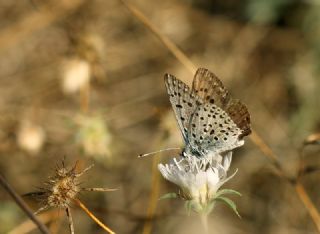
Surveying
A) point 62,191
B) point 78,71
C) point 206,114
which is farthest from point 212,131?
point 78,71

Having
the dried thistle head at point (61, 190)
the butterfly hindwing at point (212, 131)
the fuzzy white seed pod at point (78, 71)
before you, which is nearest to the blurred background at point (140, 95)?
the fuzzy white seed pod at point (78, 71)

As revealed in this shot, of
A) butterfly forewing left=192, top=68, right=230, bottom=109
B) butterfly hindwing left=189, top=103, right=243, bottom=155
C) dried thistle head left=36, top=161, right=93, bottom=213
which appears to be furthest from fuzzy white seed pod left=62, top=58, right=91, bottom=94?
dried thistle head left=36, top=161, right=93, bottom=213

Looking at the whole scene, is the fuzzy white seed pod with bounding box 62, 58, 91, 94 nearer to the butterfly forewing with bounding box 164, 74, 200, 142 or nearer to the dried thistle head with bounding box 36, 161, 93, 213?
the butterfly forewing with bounding box 164, 74, 200, 142

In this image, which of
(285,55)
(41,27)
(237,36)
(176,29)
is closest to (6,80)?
(41,27)

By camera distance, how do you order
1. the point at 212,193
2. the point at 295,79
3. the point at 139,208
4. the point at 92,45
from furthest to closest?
1. the point at 295,79
2. the point at 139,208
3. the point at 92,45
4. the point at 212,193

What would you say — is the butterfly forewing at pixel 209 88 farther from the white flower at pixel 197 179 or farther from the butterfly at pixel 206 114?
the white flower at pixel 197 179

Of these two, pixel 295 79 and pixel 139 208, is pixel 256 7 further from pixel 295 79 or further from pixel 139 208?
pixel 139 208
